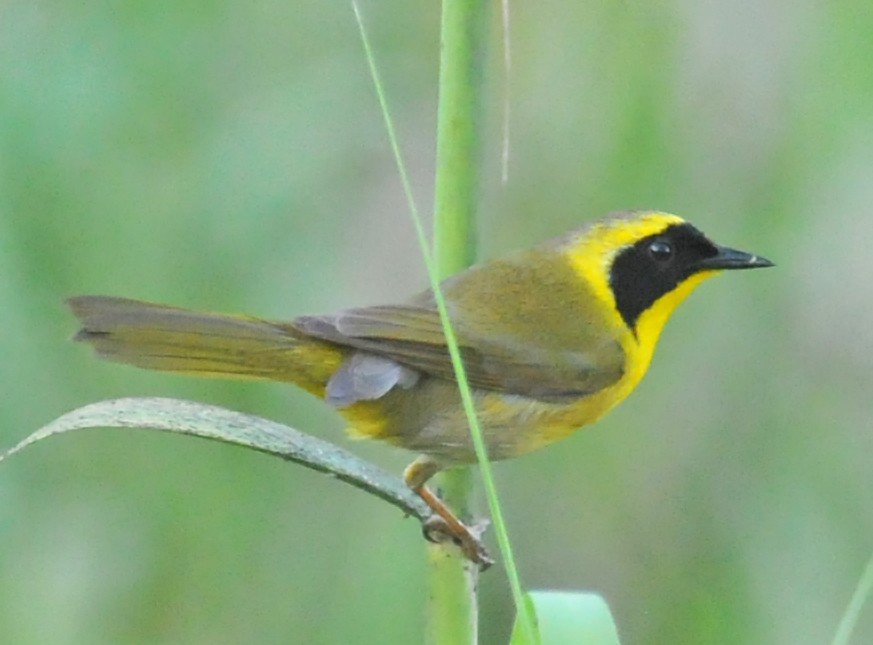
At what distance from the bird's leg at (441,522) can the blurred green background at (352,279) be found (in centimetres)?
40

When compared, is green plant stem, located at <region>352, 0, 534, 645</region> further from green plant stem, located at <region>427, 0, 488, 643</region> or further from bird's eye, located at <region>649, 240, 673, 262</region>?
bird's eye, located at <region>649, 240, 673, 262</region>

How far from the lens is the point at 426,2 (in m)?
3.02

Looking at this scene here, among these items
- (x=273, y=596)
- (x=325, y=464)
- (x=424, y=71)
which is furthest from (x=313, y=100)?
(x=325, y=464)

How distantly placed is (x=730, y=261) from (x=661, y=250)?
216 millimetres

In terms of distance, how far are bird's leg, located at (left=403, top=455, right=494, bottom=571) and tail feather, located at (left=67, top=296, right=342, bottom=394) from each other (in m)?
0.24

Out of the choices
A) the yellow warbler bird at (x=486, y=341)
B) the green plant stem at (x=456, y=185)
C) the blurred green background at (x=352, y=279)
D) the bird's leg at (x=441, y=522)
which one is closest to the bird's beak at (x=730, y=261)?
the yellow warbler bird at (x=486, y=341)

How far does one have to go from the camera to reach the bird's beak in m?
2.52

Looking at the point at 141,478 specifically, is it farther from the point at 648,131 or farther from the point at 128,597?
the point at 648,131

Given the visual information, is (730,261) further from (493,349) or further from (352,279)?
(352,279)

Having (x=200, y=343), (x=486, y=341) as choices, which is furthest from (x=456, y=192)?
(x=486, y=341)

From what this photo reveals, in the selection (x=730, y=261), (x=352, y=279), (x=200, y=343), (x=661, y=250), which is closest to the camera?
(x=200, y=343)

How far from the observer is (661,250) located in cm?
280

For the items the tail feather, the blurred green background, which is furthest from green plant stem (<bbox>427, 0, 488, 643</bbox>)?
the blurred green background

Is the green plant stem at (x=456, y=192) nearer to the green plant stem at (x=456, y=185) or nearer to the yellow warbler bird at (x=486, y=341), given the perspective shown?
the green plant stem at (x=456, y=185)
